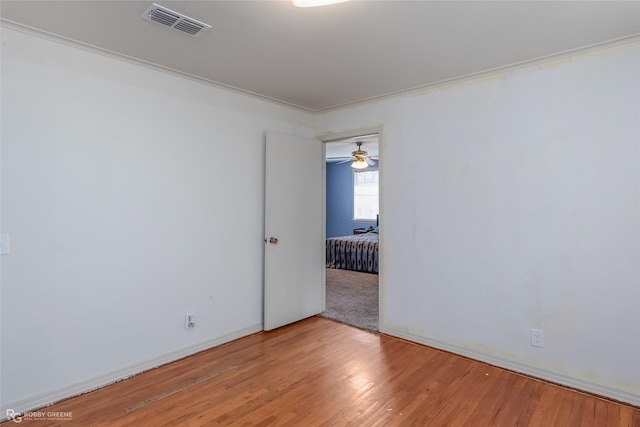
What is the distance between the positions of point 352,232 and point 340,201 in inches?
35.1

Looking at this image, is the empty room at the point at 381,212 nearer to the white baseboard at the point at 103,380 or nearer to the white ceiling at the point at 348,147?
the white baseboard at the point at 103,380

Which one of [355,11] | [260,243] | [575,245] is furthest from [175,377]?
[575,245]

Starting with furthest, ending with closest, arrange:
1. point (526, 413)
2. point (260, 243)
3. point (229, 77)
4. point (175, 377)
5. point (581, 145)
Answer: point (260, 243)
point (229, 77)
point (175, 377)
point (581, 145)
point (526, 413)

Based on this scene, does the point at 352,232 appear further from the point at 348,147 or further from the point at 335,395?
the point at 335,395

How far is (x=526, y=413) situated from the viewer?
7.11ft

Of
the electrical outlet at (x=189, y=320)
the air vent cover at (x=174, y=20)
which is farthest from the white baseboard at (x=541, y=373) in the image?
the air vent cover at (x=174, y=20)

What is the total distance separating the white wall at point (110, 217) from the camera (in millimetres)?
2174

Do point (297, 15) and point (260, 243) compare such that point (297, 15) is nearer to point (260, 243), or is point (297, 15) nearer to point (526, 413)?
point (260, 243)

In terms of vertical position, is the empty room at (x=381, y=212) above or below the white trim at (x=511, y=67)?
below

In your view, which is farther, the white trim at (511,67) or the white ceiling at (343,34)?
the white trim at (511,67)

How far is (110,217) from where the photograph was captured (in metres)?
2.54

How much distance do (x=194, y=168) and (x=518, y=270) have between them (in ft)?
9.11

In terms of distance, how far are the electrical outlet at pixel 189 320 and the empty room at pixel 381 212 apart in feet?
0.10

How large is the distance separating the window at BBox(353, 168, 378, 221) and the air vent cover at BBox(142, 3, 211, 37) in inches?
270
